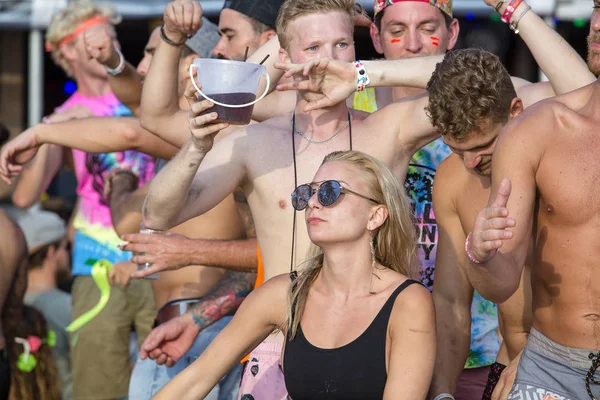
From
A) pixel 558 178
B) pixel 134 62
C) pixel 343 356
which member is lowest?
pixel 134 62

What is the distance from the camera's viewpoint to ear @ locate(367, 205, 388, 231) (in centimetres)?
341

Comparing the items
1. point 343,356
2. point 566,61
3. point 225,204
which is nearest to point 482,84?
point 566,61

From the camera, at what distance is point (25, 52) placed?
11422mm

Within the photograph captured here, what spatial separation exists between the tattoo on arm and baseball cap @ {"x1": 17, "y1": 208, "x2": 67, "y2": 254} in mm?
2767

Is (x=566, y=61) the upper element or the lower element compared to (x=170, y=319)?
upper

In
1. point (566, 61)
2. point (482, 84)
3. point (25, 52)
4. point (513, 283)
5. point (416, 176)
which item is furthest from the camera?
point (25, 52)

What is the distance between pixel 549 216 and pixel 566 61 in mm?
873

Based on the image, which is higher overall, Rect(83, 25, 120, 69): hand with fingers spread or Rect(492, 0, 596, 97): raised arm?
Rect(492, 0, 596, 97): raised arm

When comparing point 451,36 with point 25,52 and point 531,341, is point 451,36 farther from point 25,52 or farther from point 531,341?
point 25,52

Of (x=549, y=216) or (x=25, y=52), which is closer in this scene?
(x=549, y=216)

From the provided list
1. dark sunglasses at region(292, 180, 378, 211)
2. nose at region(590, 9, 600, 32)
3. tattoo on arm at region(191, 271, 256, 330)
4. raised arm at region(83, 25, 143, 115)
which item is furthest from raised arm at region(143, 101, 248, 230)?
raised arm at region(83, 25, 143, 115)

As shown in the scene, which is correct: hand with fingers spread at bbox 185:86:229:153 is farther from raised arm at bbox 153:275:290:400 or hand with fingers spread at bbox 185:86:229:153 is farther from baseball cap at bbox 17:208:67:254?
baseball cap at bbox 17:208:67:254

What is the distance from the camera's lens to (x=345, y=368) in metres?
3.17

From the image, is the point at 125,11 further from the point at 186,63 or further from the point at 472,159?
the point at 472,159
